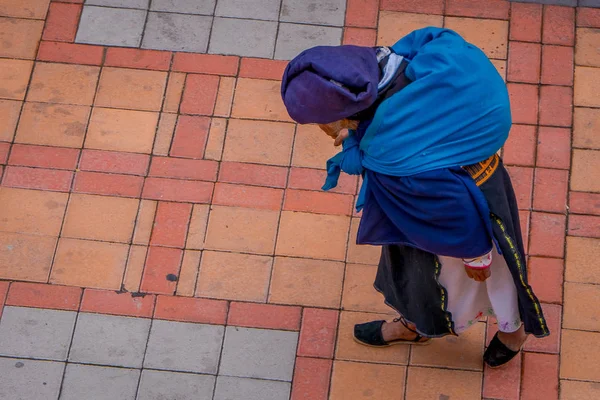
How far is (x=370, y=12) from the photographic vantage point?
483 centimetres

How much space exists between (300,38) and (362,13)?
1.34 ft

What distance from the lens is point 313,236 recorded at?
13.7ft

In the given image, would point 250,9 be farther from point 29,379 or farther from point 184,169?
point 29,379

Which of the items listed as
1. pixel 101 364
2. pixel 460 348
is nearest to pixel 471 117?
pixel 460 348

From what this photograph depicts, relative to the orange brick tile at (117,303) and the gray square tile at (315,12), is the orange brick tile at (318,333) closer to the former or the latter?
the orange brick tile at (117,303)

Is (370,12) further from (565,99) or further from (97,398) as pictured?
(97,398)

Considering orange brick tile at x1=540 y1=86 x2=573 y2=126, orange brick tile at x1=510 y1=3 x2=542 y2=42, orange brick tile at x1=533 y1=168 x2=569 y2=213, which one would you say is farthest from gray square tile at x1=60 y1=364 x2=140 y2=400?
orange brick tile at x1=510 y1=3 x2=542 y2=42

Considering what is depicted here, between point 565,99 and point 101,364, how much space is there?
2.84 metres

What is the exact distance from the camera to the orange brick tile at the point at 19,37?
4.78m

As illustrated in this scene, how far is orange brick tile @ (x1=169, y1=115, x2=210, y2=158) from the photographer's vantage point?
441 centimetres

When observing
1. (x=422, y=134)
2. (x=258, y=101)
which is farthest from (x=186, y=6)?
(x=422, y=134)

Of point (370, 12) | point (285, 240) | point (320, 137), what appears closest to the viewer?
point (285, 240)

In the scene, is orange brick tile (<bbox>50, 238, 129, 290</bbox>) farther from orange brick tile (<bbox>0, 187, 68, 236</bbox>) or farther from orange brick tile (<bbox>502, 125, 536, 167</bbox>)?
orange brick tile (<bbox>502, 125, 536, 167</bbox>)

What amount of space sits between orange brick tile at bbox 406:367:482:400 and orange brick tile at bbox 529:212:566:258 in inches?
28.8
